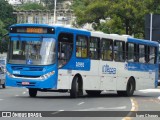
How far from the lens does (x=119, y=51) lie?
103ft

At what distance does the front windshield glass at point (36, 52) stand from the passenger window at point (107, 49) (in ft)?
15.0

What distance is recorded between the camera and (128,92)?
32.6m

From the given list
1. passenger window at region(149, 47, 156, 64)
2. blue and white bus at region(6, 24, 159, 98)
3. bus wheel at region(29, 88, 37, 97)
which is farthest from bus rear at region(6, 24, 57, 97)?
passenger window at region(149, 47, 156, 64)

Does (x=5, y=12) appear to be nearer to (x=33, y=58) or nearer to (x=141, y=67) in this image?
(x=141, y=67)

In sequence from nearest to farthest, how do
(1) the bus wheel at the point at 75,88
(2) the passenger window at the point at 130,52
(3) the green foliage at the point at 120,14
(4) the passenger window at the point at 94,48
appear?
1. (1) the bus wheel at the point at 75,88
2. (4) the passenger window at the point at 94,48
3. (2) the passenger window at the point at 130,52
4. (3) the green foliage at the point at 120,14

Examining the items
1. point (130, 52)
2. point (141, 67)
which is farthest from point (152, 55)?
point (130, 52)

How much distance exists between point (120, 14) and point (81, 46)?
2819 cm

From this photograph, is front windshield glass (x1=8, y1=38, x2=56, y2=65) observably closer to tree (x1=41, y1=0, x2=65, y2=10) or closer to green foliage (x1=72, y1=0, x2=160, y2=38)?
green foliage (x1=72, y1=0, x2=160, y2=38)

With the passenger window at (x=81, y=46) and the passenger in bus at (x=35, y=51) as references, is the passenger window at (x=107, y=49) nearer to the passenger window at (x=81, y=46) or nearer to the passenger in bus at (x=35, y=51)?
the passenger window at (x=81, y=46)

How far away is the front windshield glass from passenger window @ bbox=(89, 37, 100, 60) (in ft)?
10.9

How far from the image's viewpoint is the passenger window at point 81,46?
27.5 meters

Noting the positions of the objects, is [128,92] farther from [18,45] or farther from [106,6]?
[106,6]

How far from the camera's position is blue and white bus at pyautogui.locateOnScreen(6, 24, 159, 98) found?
25750mm

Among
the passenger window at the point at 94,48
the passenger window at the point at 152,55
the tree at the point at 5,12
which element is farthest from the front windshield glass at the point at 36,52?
the tree at the point at 5,12
